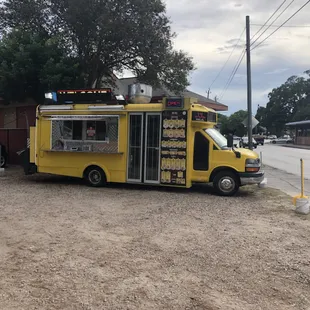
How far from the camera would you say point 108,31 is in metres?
14.4

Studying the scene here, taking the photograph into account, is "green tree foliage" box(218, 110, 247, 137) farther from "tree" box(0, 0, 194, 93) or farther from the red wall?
the red wall

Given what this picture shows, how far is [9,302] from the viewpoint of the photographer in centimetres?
345

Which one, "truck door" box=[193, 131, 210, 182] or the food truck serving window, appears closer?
"truck door" box=[193, 131, 210, 182]

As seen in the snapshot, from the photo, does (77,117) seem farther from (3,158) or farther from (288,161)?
(288,161)

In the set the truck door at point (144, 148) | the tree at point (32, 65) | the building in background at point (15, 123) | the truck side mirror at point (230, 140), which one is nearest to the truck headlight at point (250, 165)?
the truck side mirror at point (230, 140)

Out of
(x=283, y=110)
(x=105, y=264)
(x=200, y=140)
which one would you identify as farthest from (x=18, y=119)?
(x=283, y=110)

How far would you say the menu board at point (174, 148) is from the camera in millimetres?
9586

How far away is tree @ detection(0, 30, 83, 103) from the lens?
1407 centimetres

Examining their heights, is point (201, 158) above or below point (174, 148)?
below

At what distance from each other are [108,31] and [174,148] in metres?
7.22

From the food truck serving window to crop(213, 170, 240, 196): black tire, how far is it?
3.04 metres

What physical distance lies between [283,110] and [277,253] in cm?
8240

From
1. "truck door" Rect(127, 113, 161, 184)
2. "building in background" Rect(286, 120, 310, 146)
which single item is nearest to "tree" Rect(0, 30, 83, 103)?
"truck door" Rect(127, 113, 161, 184)

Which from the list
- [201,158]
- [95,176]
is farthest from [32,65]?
[201,158]
